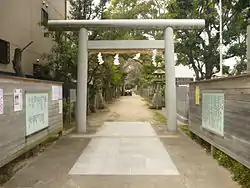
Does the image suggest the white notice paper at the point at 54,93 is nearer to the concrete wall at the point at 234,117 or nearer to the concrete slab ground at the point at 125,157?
the concrete slab ground at the point at 125,157

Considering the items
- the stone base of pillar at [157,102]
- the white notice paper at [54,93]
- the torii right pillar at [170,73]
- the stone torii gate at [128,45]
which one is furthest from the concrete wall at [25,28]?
the stone base of pillar at [157,102]

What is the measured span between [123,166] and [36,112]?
2663 millimetres

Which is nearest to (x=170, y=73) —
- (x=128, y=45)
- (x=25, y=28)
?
(x=128, y=45)

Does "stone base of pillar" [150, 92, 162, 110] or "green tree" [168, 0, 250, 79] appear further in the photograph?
"stone base of pillar" [150, 92, 162, 110]

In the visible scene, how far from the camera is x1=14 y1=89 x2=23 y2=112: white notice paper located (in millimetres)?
6703

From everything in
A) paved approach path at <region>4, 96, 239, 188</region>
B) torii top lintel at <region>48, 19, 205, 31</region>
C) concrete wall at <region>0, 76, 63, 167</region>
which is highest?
torii top lintel at <region>48, 19, 205, 31</region>

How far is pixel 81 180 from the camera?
6.17 meters

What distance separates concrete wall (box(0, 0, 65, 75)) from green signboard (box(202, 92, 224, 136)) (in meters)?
7.31

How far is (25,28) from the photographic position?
1449 centimetres

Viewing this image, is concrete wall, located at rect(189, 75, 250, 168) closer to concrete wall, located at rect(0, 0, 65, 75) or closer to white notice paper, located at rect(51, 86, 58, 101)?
white notice paper, located at rect(51, 86, 58, 101)

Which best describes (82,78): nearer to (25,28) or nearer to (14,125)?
(25,28)

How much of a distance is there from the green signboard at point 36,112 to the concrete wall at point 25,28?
383 cm

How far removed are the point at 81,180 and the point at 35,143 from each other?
98.3 inches

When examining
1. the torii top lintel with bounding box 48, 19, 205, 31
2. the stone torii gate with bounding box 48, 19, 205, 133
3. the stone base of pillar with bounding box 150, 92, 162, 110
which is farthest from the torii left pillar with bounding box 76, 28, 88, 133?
the stone base of pillar with bounding box 150, 92, 162, 110
